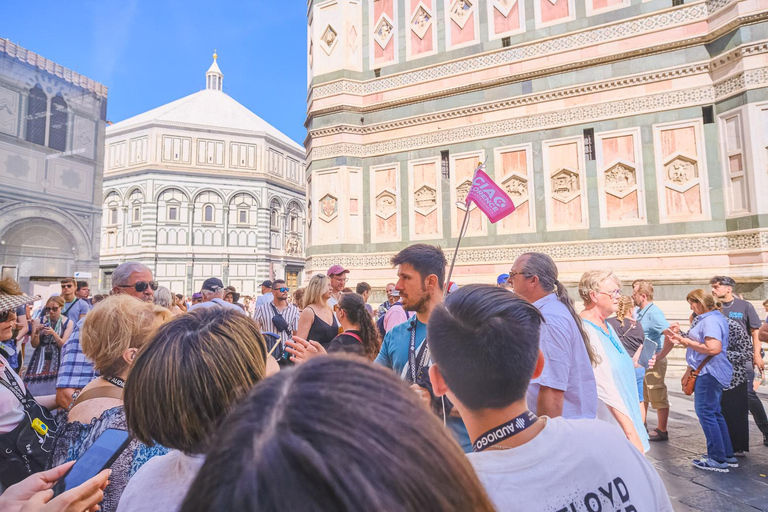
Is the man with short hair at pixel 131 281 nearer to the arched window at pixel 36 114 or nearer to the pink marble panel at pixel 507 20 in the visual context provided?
the pink marble panel at pixel 507 20

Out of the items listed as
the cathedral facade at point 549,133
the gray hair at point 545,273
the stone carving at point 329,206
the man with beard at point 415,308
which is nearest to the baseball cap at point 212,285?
the man with beard at point 415,308

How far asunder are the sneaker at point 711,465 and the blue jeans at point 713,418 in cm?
4

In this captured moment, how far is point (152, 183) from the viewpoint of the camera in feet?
114

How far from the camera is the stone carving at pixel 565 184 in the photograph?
36.0 feet

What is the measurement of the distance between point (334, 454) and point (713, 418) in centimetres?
524

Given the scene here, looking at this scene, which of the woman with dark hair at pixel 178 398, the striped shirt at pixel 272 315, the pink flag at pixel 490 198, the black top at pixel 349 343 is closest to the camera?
the woman with dark hair at pixel 178 398

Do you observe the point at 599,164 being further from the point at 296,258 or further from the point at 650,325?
the point at 296,258

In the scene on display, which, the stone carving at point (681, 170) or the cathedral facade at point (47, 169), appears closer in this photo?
the stone carving at point (681, 170)

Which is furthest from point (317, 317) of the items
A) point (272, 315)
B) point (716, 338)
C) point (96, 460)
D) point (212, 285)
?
point (716, 338)

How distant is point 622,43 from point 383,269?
8125mm

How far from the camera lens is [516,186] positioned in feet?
38.0

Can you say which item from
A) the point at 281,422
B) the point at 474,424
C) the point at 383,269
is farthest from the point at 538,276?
the point at 383,269

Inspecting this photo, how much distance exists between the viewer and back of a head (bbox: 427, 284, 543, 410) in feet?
4.40

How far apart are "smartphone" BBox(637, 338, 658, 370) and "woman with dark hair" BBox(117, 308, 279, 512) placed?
16.7 feet
